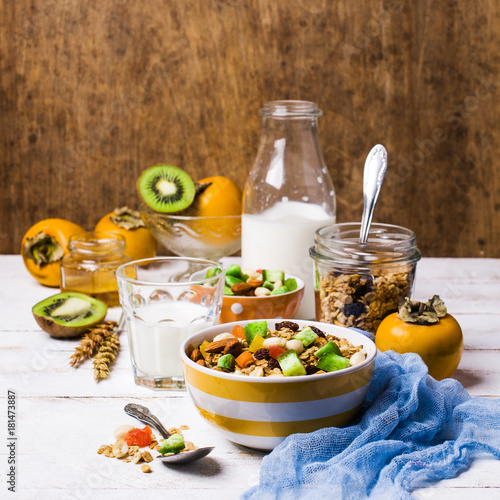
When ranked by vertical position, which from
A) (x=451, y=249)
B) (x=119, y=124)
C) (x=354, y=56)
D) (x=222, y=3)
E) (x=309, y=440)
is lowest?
(x=451, y=249)

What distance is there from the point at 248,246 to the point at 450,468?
0.71 m

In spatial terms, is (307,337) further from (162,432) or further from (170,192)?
(170,192)

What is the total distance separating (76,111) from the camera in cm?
199

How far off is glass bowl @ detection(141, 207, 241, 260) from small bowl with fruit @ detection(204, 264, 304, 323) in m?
0.33

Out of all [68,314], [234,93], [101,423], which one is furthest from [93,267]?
[234,93]

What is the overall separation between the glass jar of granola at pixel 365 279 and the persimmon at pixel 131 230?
0.63 metres

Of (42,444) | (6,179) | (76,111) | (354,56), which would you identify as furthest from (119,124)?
(42,444)

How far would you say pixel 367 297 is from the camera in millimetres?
1083

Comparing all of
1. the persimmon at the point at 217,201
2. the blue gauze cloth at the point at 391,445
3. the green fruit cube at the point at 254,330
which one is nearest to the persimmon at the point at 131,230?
the persimmon at the point at 217,201

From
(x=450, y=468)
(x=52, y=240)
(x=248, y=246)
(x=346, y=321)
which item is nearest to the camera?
(x=450, y=468)

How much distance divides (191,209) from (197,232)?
0.06 meters

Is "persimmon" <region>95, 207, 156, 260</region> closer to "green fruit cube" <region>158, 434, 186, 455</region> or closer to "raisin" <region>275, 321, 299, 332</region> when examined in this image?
"raisin" <region>275, 321, 299, 332</region>

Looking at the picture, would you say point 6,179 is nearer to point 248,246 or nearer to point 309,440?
point 248,246

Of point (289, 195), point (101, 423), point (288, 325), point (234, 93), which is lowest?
point (101, 423)
